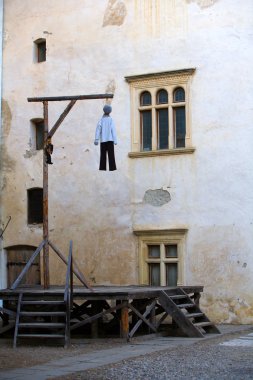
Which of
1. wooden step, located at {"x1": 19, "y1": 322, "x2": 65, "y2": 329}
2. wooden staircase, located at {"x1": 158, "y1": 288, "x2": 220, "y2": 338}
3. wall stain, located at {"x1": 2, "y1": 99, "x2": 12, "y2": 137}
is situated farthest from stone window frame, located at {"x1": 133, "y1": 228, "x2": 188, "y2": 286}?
wooden step, located at {"x1": 19, "y1": 322, "x2": 65, "y2": 329}

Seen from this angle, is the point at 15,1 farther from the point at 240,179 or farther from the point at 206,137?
the point at 240,179

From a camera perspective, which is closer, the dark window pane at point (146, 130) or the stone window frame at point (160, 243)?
the stone window frame at point (160, 243)

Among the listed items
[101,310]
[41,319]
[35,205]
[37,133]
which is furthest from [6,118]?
[101,310]

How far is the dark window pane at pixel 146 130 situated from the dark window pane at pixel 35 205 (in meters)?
3.48

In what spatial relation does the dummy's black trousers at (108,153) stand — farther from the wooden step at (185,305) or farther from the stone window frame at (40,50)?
the stone window frame at (40,50)

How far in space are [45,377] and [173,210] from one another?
9358 millimetres

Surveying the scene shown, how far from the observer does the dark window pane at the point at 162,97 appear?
63.0 feet

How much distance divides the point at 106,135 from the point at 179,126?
11.2 feet

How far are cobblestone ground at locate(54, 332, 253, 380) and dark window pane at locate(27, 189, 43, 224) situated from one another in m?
8.63

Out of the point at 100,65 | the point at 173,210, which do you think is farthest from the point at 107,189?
the point at 100,65

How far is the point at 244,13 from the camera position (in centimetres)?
1842

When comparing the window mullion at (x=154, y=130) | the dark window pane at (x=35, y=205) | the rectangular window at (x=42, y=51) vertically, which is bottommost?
the dark window pane at (x=35, y=205)

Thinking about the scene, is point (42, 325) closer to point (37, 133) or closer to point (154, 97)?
point (154, 97)

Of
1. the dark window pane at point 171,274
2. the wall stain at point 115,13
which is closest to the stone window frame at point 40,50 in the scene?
the wall stain at point 115,13
